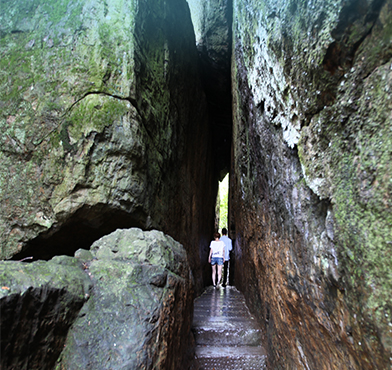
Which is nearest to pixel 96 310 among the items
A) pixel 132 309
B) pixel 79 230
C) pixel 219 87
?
pixel 132 309

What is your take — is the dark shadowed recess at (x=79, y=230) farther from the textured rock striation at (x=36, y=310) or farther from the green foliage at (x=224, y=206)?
the green foliage at (x=224, y=206)

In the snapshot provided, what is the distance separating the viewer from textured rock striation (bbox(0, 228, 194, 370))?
1.40 metres

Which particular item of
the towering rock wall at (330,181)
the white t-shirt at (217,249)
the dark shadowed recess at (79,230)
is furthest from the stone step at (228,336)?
the white t-shirt at (217,249)

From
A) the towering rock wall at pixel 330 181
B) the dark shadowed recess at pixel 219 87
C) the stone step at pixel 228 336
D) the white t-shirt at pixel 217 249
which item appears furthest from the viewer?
the dark shadowed recess at pixel 219 87

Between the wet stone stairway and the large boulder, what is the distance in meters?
0.81

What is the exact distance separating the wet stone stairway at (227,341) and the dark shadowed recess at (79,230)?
173cm

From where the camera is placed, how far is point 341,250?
1.61 metres

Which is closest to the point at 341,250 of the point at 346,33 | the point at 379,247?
the point at 379,247

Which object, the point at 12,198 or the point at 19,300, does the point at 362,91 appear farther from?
the point at 12,198

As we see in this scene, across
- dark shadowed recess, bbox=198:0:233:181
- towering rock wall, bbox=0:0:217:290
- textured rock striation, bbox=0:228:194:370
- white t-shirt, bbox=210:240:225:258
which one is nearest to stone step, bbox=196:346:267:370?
textured rock striation, bbox=0:228:194:370

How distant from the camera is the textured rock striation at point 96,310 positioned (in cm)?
140

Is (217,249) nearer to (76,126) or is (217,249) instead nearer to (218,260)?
(218,260)

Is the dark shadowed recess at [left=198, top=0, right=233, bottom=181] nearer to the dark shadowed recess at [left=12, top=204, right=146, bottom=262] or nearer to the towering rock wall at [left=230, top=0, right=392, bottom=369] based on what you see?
the towering rock wall at [left=230, top=0, right=392, bottom=369]

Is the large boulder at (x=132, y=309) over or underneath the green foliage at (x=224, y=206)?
underneath
